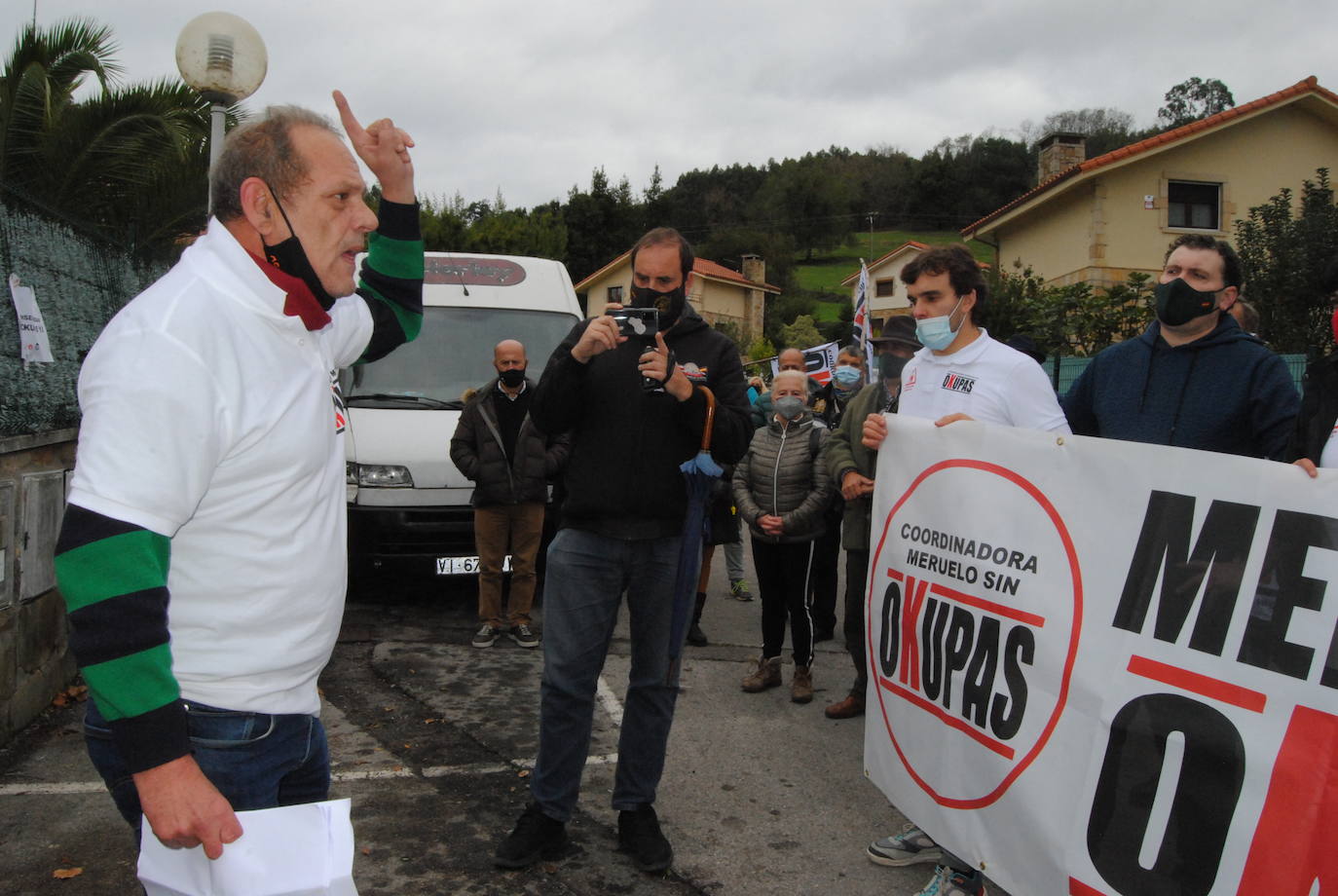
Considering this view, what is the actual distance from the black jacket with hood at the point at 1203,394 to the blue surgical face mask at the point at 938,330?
1.82 ft

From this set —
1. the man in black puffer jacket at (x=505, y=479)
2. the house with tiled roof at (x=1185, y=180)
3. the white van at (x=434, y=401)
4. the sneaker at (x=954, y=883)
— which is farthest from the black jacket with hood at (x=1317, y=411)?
the house with tiled roof at (x=1185, y=180)

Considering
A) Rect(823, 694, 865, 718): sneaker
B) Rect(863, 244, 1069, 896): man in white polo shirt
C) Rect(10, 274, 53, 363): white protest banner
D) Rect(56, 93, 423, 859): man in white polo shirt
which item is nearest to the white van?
Rect(10, 274, 53, 363): white protest banner

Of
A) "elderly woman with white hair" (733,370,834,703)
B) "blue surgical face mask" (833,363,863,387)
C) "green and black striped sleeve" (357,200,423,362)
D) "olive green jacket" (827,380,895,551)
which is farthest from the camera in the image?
"blue surgical face mask" (833,363,863,387)

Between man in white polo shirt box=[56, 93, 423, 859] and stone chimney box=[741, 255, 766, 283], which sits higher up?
stone chimney box=[741, 255, 766, 283]

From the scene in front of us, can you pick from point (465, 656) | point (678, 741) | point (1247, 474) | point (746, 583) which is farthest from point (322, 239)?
point (746, 583)

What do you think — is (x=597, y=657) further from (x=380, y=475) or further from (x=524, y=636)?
(x=380, y=475)

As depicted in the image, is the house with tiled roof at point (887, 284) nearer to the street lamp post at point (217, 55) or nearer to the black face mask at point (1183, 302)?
the street lamp post at point (217, 55)

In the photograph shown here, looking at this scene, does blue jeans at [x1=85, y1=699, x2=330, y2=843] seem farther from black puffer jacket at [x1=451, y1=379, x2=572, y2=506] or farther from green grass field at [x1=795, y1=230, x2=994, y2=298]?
green grass field at [x1=795, y1=230, x2=994, y2=298]

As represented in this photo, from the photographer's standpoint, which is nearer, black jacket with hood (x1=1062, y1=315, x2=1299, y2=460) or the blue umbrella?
black jacket with hood (x1=1062, y1=315, x2=1299, y2=460)

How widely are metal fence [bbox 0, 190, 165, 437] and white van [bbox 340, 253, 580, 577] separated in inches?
64.9

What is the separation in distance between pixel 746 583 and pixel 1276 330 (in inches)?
451

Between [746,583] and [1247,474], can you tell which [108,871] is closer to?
[1247,474]

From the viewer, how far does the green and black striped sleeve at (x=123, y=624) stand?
5.15 ft

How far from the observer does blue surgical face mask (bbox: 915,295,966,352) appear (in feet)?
12.3
